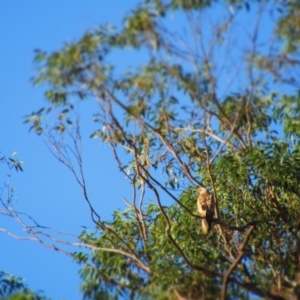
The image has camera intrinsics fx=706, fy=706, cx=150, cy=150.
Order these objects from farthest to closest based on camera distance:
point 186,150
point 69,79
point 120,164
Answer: point 186,150 < point 120,164 < point 69,79

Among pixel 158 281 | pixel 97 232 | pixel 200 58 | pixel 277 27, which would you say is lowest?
pixel 158 281

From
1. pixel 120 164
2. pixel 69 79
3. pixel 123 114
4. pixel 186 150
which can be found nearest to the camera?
pixel 69 79

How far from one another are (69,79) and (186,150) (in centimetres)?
216

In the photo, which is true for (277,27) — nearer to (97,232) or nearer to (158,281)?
(158,281)

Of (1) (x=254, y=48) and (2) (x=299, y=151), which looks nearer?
(1) (x=254, y=48)

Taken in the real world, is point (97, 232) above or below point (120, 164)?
below

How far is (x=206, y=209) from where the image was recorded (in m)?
6.88

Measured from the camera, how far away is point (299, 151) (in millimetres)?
7699

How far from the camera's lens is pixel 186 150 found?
25.9 ft

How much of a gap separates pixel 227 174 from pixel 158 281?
2.07 m

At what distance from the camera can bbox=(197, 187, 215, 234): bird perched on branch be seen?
6.86 m

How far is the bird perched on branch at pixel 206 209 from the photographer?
686cm

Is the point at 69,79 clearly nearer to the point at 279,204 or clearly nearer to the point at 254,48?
the point at 254,48

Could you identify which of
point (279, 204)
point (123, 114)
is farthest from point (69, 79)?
point (279, 204)
